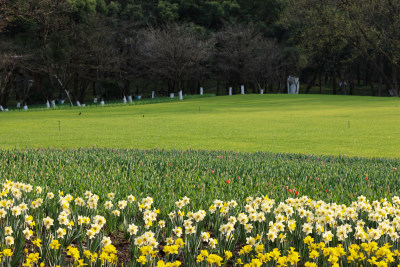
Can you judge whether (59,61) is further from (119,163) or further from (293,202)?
(293,202)

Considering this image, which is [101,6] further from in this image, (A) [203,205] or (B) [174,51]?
(A) [203,205]

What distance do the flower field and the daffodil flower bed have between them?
0.01 m

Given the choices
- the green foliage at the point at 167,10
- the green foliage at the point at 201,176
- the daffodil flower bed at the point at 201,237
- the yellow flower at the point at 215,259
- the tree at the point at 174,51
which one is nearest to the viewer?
the yellow flower at the point at 215,259

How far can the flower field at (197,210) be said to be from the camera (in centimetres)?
391

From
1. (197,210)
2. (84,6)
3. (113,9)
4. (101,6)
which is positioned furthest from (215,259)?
(113,9)

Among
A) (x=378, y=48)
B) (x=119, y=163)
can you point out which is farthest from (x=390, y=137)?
(x=378, y=48)

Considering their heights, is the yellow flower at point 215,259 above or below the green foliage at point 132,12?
below

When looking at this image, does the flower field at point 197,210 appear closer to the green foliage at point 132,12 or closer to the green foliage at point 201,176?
the green foliage at point 201,176

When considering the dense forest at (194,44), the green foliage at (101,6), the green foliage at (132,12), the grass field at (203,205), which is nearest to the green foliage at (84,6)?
the dense forest at (194,44)

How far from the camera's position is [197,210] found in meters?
5.50

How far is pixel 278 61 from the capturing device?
2452 inches

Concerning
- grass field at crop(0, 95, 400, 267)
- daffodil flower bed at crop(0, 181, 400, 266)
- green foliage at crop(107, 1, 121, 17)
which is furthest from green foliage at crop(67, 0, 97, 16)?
daffodil flower bed at crop(0, 181, 400, 266)

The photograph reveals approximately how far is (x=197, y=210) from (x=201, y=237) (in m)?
1.21

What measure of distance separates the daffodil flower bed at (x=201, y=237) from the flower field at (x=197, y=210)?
15 mm
